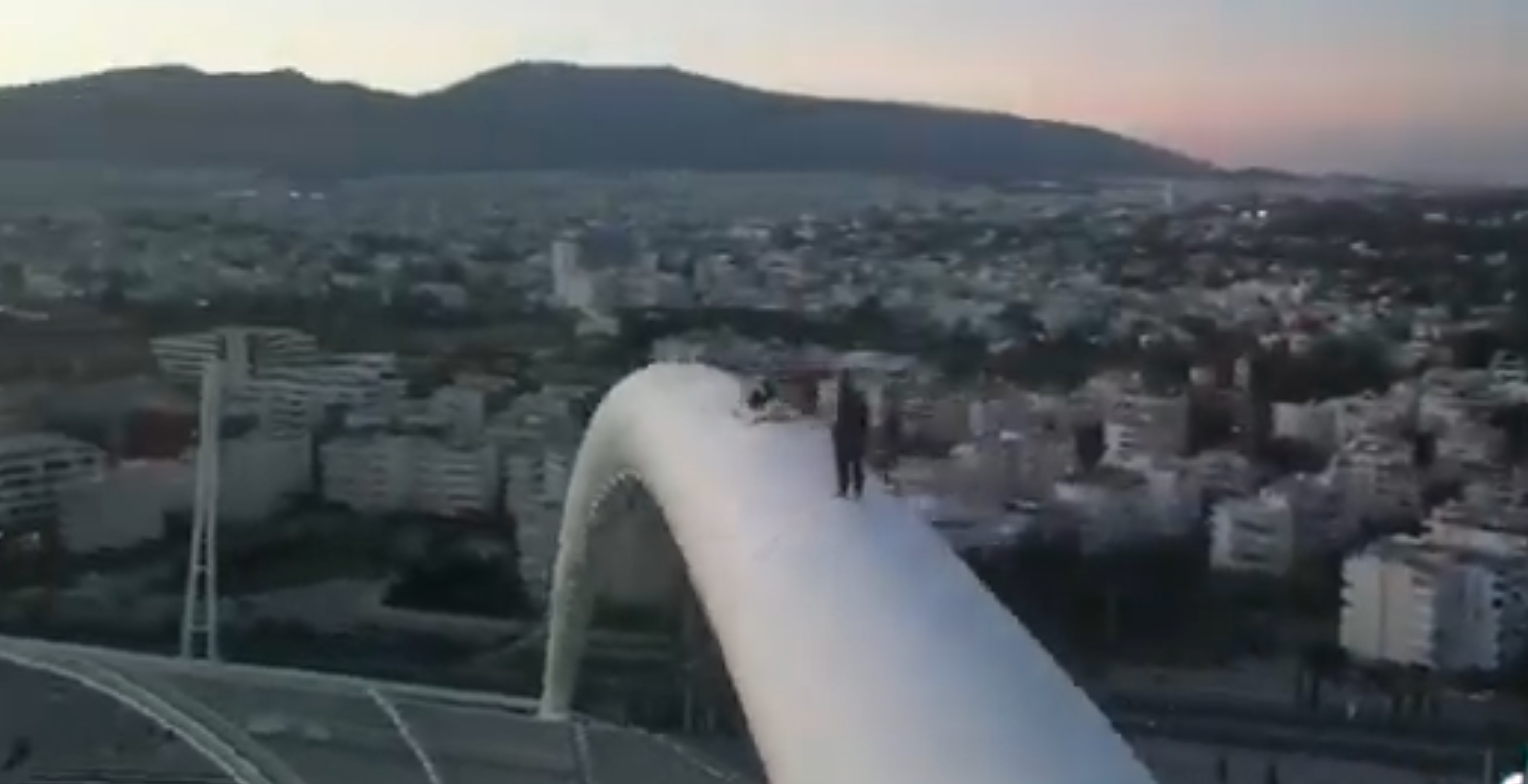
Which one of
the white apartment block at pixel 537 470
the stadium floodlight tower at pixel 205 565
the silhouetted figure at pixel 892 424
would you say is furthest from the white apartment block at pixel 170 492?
the silhouetted figure at pixel 892 424

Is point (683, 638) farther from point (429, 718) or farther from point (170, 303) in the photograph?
point (170, 303)

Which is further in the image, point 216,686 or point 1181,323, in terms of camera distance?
point 1181,323

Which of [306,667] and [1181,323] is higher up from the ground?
[1181,323]

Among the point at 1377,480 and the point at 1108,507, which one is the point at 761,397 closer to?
the point at 1108,507

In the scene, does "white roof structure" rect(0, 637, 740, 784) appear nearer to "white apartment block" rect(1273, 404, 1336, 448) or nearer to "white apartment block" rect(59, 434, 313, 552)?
"white apartment block" rect(59, 434, 313, 552)

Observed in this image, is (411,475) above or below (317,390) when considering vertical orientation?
below

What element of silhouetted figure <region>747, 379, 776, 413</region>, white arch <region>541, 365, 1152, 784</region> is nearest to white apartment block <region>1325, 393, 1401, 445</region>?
silhouetted figure <region>747, 379, 776, 413</region>

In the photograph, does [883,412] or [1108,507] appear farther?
[1108,507]

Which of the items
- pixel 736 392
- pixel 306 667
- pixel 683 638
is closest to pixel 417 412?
pixel 306 667

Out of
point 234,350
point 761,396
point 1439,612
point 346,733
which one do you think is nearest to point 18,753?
point 346,733
